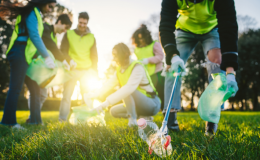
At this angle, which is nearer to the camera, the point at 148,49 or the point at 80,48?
the point at 80,48

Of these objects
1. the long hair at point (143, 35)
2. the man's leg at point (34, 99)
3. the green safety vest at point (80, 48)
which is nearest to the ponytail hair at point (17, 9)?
the man's leg at point (34, 99)

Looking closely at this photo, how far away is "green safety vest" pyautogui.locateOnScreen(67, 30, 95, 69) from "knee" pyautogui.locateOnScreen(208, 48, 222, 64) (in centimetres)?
255

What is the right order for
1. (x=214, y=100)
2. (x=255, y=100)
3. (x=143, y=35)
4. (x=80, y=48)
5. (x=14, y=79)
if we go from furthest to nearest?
(x=255, y=100) → (x=143, y=35) → (x=80, y=48) → (x=14, y=79) → (x=214, y=100)

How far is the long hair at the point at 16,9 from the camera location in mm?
2686

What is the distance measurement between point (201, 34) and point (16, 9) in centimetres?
269

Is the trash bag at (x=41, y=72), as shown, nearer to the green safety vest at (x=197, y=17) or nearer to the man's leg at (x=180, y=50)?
the man's leg at (x=180, y=50)

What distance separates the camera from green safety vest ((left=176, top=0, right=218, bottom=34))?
2082 millimetres

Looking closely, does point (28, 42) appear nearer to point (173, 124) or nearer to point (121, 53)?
point (121, 53)

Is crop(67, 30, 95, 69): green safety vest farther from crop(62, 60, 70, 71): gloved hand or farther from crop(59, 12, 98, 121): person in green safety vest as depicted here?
crop(62, 60, 70, 71): gloved hand

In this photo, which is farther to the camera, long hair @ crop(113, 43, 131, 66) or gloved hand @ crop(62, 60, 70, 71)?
gloved hand @ crop(62, 60, 70, 71)

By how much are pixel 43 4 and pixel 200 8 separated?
238 centimetres

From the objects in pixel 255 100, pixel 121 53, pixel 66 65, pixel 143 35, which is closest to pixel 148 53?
pixel 143 35

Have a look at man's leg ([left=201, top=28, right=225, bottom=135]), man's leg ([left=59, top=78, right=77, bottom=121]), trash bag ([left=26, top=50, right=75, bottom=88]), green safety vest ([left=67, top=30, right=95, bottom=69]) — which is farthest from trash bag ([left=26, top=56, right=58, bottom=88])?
man's leg ([left=201, top=28, right=225, bottom=135])

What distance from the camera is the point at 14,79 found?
269cm
